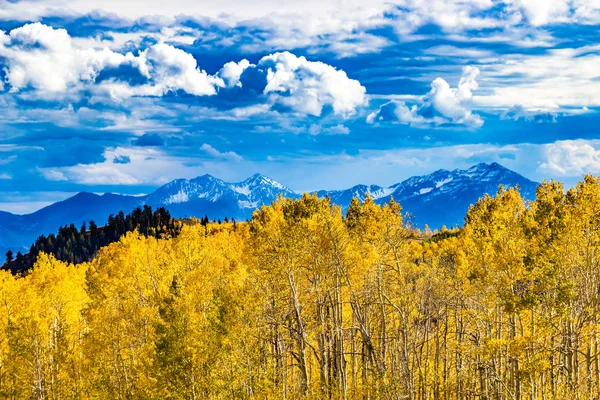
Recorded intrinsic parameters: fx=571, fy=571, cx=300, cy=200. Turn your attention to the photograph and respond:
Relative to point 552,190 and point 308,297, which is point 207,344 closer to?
point 308,297

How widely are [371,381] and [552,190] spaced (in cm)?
2503

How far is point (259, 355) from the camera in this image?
4228cm

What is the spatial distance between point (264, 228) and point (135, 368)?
59.8 ft

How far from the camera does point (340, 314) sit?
48.1m

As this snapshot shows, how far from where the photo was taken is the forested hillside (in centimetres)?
3712

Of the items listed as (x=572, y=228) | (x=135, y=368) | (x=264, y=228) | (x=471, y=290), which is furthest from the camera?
(x=135, y=368)

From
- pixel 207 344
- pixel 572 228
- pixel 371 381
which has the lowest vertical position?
pixel 371 381

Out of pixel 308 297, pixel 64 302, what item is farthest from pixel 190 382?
pixel 64 302

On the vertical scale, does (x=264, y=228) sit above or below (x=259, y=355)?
above

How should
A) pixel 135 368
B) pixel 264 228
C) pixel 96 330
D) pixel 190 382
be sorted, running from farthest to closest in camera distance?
pixel 96 330
pixel 135 368
pixel 264 228
pixel 190 382

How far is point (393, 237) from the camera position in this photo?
4612 cm

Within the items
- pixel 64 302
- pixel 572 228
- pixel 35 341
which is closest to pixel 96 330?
pixel 35 341

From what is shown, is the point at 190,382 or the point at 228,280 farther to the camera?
the point at 228,280

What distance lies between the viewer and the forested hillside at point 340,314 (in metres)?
37.1
